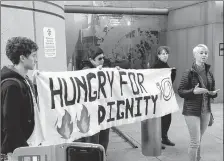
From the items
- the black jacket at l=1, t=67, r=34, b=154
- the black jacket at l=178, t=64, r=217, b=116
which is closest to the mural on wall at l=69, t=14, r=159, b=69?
the black jacket at l=178, t=64, r=217, b=116

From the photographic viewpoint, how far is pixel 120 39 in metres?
13.9

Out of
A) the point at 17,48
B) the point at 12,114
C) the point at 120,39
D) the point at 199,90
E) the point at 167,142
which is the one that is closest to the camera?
the point at 12,114

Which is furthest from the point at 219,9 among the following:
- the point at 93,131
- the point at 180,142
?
the point at 93,131

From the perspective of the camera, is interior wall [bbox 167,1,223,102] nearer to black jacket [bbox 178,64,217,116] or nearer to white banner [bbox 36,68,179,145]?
white banner [bbox 36,68,179,145]

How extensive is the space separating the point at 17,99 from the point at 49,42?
11.7ft

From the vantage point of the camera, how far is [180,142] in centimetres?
573

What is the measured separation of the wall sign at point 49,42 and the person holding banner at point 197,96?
2.88 metres

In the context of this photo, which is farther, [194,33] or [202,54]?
[194,33]

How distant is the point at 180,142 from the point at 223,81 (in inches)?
229

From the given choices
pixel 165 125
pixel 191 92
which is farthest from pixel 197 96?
pixel 165 125

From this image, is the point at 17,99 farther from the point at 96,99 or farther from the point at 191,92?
the point at 191,92

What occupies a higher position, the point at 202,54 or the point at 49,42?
the point at 49,42

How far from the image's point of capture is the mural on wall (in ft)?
44.6

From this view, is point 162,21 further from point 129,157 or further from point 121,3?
point 129,157
